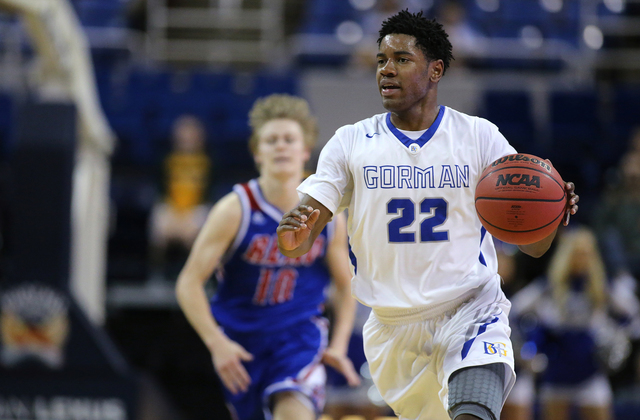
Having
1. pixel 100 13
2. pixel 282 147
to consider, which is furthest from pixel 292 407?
pixel 100 13

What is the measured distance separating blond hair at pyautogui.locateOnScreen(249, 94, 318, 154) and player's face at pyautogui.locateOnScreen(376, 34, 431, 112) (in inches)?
52.0

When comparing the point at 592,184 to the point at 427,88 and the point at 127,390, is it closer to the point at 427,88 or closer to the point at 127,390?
the point at 127,390

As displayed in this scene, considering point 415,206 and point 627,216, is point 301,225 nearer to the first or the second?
point 415,206

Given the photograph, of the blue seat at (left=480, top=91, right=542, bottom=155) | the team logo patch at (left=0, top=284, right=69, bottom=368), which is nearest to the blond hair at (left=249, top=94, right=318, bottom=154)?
the team logo patch at (left=0, top=284, right=69, bottom=368)

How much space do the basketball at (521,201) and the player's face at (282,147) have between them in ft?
5.07

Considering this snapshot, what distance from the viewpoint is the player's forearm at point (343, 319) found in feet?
14.5

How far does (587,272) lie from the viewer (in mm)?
7066

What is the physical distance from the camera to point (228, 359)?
160 inches

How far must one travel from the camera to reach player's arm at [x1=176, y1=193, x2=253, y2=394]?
407cm

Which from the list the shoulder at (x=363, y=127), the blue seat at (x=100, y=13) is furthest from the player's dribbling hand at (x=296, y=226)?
the blue seat at (x=100, y=13)

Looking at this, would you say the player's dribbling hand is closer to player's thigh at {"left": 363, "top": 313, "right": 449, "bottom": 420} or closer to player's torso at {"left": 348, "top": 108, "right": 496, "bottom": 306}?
player's torso at {"left": 348, "top": 108, "right": 496, "bottom": 306}

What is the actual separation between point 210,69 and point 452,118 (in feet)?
28.2

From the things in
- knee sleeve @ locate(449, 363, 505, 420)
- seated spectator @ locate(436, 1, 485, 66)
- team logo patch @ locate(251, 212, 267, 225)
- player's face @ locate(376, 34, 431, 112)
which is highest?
seated spectator @ locate(436, 1, 485, 66)

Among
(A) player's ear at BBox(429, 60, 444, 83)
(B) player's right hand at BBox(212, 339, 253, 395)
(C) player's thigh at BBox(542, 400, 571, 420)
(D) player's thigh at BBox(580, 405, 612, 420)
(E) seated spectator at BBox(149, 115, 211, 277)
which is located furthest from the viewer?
(E) seated spectator at BBox(149, 115, 211, 277)
